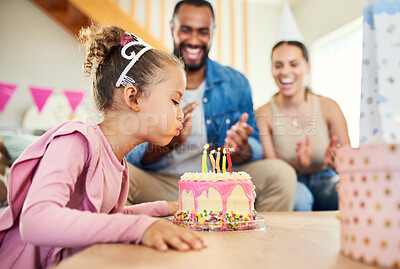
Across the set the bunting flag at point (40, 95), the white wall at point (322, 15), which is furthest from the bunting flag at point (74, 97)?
the white wall at point (322, 15)

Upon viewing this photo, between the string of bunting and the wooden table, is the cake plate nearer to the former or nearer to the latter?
the wooden table

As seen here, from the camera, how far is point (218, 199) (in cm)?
93

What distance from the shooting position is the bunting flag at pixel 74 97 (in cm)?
311

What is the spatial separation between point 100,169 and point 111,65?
0.32m

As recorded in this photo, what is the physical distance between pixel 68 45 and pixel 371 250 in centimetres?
330

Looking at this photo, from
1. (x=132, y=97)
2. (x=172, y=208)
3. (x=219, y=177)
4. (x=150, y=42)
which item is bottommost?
(x=172, y=208)

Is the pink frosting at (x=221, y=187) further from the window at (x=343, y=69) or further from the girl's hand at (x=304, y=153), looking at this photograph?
the window at (x=343, y=69)

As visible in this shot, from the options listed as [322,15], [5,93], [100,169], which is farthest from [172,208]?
[5,93]

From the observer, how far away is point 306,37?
263 centimetres

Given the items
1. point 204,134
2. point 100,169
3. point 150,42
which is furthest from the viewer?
point 150,42

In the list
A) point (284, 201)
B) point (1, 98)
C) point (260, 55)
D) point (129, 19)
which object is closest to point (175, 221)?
point (284, 201)

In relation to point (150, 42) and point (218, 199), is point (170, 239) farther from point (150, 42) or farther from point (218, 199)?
point (150, 42)

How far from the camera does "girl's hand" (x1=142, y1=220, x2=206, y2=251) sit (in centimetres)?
57

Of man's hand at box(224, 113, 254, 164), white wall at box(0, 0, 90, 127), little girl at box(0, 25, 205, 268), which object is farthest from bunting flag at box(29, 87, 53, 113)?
little girl at box(0, 25, 205, 268)
